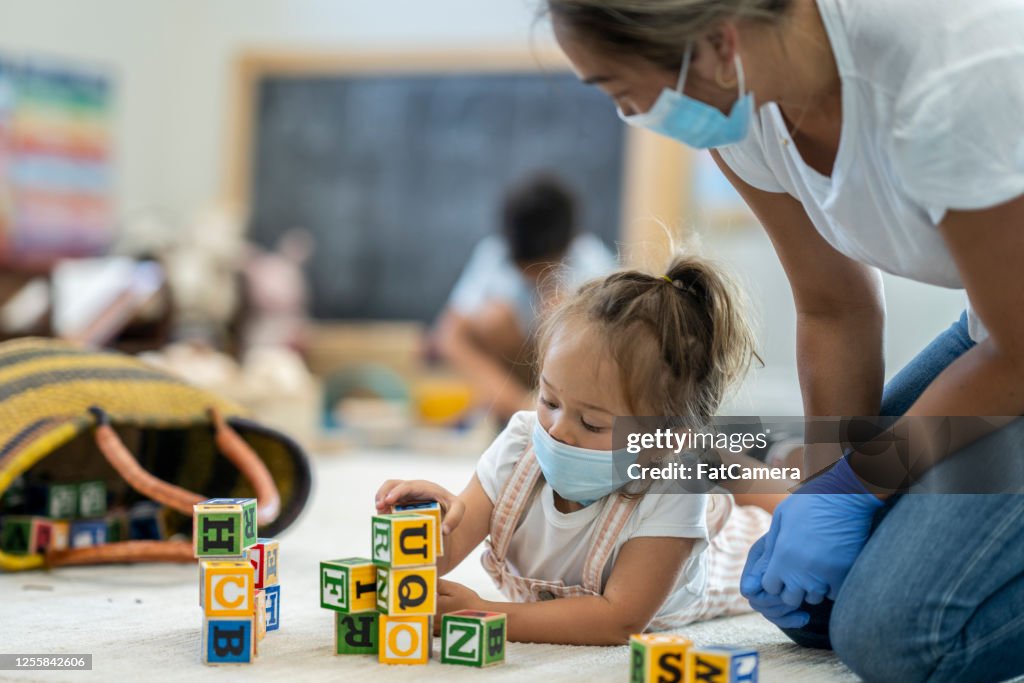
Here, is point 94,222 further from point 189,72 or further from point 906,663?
point 906,663

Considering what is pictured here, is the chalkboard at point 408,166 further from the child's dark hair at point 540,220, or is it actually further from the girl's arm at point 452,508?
the girl's arm at point 452,508

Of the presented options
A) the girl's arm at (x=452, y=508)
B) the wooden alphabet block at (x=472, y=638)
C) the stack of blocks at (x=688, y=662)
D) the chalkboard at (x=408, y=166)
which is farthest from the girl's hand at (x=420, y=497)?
the chalkboard at (x=408, y=166)

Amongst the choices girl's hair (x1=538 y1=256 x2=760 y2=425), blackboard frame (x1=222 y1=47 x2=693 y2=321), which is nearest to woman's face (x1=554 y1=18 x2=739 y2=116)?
girl's hair (x1=538 y1=256 x2=760 y2=425)

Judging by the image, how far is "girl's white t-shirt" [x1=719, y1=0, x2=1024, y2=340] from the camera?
2.91ft

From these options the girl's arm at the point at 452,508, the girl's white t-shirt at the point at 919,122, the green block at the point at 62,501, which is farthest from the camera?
the green block at the point at 62,501

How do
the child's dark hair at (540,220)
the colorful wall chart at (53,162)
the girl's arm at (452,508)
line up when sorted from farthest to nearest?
the colorful wall chart at (53,162)
the child's dark hair at (540,220)
the girl's arm at (452,508)

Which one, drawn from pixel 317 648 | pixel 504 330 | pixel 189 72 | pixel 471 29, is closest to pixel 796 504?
pixel 317 648

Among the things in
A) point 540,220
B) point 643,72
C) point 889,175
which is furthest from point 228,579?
point 540,220

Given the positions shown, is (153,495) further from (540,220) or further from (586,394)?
(540,220)

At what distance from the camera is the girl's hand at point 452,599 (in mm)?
1105

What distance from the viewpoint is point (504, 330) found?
3039 mm

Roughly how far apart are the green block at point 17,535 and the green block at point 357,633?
0.59 meters

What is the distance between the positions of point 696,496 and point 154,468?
880 millimetres

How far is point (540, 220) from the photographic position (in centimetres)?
293
